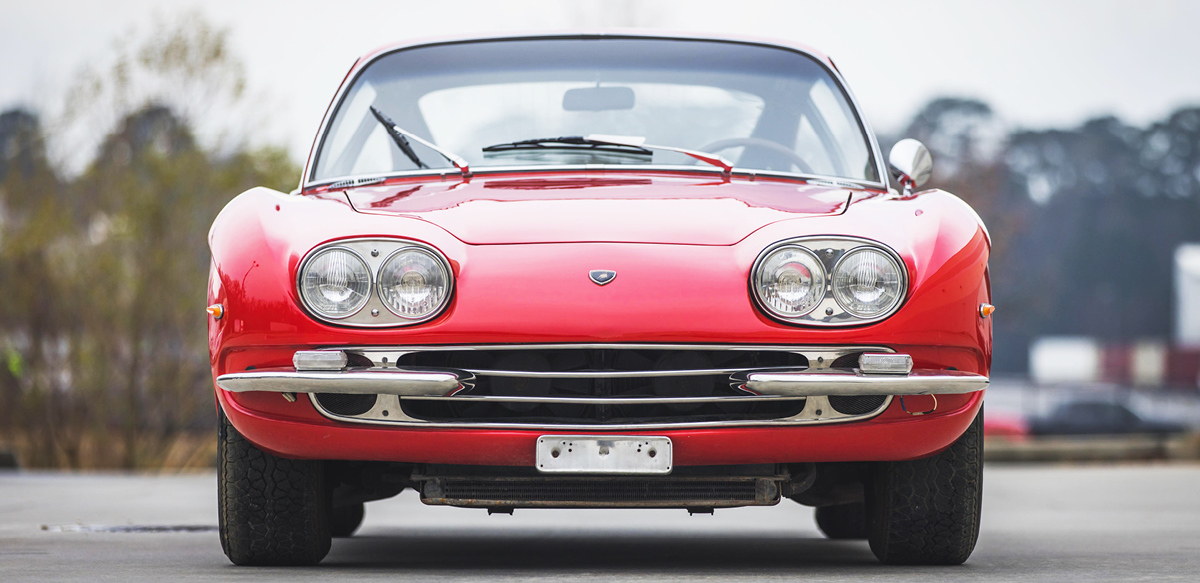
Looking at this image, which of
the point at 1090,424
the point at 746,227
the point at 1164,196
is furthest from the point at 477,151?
the point at 1164,196

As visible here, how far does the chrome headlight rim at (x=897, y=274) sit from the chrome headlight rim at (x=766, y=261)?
2 centimetres

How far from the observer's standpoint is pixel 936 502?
3.21m

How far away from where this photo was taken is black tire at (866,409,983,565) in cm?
321

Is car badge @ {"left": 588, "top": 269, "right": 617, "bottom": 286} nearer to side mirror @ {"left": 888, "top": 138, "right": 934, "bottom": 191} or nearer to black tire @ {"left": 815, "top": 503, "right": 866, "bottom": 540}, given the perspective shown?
side mirror @ {"left": 888, "top": 138, "right": 934, "bottom": 191}

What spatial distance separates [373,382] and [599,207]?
0.72m

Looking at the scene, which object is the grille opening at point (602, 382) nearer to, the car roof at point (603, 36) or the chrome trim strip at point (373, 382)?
the chrome trim strip at point (373, 382)

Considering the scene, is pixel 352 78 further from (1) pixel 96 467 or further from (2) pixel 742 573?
(1) pixel 96 467

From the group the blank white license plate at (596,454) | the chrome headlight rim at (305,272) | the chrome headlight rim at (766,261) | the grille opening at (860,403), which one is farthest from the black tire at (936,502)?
the chrome headlight rim at (305,272)

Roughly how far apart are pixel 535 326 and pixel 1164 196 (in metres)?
74.1

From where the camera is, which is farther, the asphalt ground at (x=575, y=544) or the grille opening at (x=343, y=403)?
the asphalt ground at (x=575, y=544)

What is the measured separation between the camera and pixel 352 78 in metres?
4.23

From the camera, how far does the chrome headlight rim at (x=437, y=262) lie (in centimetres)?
288

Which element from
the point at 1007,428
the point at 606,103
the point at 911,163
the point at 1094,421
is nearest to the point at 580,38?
the point at 606,103

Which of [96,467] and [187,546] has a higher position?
[187,546]
